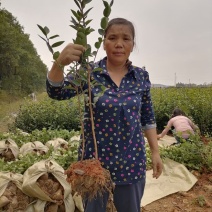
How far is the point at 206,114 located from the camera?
24.5ft

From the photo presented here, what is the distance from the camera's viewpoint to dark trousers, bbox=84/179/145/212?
159 centimetres

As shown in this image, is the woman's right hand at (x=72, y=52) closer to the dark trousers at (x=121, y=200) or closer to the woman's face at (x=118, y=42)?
the woman's face at (x=118, y=42)

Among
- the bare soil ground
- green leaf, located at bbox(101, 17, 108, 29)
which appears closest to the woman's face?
green leaf, located at bbox(101, 17, 108, 29)

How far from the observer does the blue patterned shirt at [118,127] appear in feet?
4.87

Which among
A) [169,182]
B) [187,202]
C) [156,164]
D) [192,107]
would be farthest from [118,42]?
[192,107]

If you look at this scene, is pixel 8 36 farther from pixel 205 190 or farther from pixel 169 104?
pixel 205 190

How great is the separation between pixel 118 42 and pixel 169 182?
2.84 meters

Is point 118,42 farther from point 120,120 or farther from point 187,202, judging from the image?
point 187,202

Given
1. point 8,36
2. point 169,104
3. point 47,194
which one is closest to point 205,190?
point 47,194

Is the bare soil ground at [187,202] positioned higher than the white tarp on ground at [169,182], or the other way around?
the white tarp on ground at [169,182]

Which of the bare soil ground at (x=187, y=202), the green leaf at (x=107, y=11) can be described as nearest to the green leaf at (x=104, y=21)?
the green leaf at (x=107, y=11)

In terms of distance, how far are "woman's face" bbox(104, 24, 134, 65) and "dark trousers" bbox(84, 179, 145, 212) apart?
27.6 inches

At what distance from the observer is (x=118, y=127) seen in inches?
59.1

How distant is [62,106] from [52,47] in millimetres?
5586
